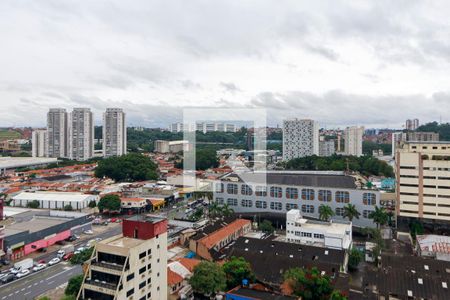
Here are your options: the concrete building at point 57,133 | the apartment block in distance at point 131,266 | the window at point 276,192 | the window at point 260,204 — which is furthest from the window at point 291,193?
the concrete building at point 57,133

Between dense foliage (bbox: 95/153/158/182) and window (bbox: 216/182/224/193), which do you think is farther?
Answer: dense foliage (bbox: 95/153/158/182)

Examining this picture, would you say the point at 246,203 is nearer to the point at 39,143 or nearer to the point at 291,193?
the point at 291,193

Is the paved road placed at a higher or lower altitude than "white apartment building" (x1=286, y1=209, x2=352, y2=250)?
lower

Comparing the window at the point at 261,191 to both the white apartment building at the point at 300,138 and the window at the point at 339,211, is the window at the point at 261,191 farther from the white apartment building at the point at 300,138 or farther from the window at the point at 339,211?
the white apartment building at the point at 300,138

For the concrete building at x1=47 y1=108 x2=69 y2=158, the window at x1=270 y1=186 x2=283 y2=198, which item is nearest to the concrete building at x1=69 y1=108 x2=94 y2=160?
the concrete building at x1=47 y1=108 x2=69 y2=158

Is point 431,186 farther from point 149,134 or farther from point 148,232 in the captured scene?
point 149,134

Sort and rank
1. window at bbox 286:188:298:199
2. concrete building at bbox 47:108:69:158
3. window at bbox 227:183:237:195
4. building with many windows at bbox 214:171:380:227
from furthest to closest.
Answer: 1. concrete building at bbox 47:108:69:158
2. window at bbox 227:183:237:195
3. window at bbox 286:188:298:199
4. building with many windows at bbox 214:171:380:227

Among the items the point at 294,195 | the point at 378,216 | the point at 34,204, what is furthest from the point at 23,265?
the point at 378,216

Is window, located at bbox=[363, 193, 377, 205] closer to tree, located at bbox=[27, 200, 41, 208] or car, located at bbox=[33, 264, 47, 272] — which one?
car, located at bbox=[33, 264, 47, 272]
